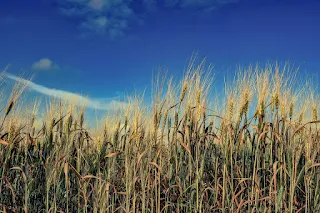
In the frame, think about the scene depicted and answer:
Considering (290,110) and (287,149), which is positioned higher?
(290,110)

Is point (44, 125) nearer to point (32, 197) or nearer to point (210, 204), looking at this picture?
point (32, 197)

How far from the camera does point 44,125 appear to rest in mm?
4320

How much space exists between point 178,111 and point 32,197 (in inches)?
68.6

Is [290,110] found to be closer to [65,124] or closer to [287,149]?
[287,149]

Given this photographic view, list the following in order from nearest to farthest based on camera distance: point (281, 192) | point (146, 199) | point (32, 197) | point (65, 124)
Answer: point (281, 192) → point (146, 199) → point (32, 197) → point (65, 124)

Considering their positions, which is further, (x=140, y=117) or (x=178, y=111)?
(x=140, y=117)

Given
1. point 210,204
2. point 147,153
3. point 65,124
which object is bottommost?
point 210,204

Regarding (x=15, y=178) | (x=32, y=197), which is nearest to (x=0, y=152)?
(x=15, y=178)

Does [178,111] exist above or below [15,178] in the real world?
above

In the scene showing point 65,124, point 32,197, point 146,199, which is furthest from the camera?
point 65,124

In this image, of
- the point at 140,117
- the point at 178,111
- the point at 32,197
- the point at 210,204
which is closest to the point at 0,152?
the point at 32,197

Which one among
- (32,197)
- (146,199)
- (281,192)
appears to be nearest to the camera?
(281,192)

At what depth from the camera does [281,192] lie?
3.02 meters

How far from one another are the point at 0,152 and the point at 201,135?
7.07 ft
